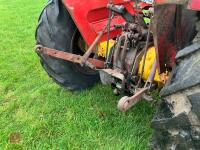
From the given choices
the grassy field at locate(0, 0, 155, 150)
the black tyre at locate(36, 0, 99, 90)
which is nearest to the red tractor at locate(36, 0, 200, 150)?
the black tyre at locate(36, 0, 99, 90)

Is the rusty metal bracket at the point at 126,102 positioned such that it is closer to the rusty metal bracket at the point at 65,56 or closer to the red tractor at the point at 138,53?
the red tractor at the point at 138,53

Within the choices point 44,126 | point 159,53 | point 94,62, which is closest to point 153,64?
point 159,53

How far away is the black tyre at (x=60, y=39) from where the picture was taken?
11.9 feet

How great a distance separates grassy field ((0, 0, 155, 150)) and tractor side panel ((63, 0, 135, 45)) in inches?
28.9

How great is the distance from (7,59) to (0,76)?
747mm

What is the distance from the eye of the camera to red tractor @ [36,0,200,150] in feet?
7.50

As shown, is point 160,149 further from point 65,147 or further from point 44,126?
point 44,126

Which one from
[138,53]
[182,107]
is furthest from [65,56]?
[182,107]

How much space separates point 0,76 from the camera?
5012 mm

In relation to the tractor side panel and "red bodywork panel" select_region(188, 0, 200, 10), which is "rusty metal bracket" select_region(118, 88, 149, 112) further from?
the tractor side panel

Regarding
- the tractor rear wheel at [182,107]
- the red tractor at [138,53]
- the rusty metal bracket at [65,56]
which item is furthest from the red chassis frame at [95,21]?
the tractor rear wheel at [182,107]

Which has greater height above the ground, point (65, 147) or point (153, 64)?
point (153, 64)

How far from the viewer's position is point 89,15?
3510mm

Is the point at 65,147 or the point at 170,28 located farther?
the point at 65,147
